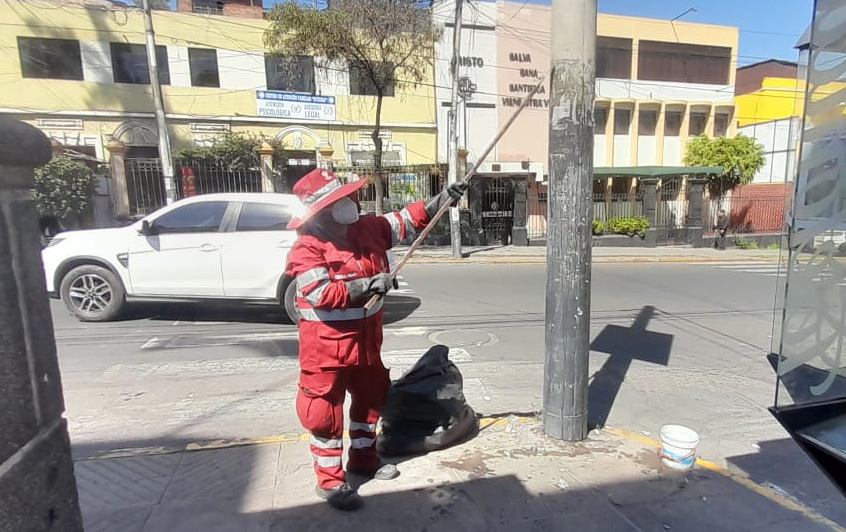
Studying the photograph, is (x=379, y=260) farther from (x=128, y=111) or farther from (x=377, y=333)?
(x=128, y=111)

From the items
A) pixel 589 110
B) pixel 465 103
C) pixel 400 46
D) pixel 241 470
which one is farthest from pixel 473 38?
pixel 241 470

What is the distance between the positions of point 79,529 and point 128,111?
19411 millimetres

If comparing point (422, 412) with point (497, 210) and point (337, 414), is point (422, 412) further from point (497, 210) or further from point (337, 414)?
point (497, 210)

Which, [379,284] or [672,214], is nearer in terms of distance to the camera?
[379,284]

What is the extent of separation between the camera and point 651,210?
18.3 m

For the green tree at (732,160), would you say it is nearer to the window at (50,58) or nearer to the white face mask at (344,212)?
the white face mask at (344,212)

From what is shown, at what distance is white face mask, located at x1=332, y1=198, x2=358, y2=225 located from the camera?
263 cm

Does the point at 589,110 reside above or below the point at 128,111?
below

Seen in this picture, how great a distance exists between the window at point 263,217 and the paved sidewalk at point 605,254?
7575 mm

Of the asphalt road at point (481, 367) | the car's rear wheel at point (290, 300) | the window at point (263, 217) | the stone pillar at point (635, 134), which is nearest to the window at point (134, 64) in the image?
the asphalt road at point (481, 367)

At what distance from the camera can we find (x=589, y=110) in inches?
115

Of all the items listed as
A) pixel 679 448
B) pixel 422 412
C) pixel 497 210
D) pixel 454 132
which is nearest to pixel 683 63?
pixel 497 210

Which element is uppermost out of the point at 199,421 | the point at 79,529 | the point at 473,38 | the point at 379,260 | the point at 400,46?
the point at 473,38

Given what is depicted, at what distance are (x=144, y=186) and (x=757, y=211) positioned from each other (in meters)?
24.2
